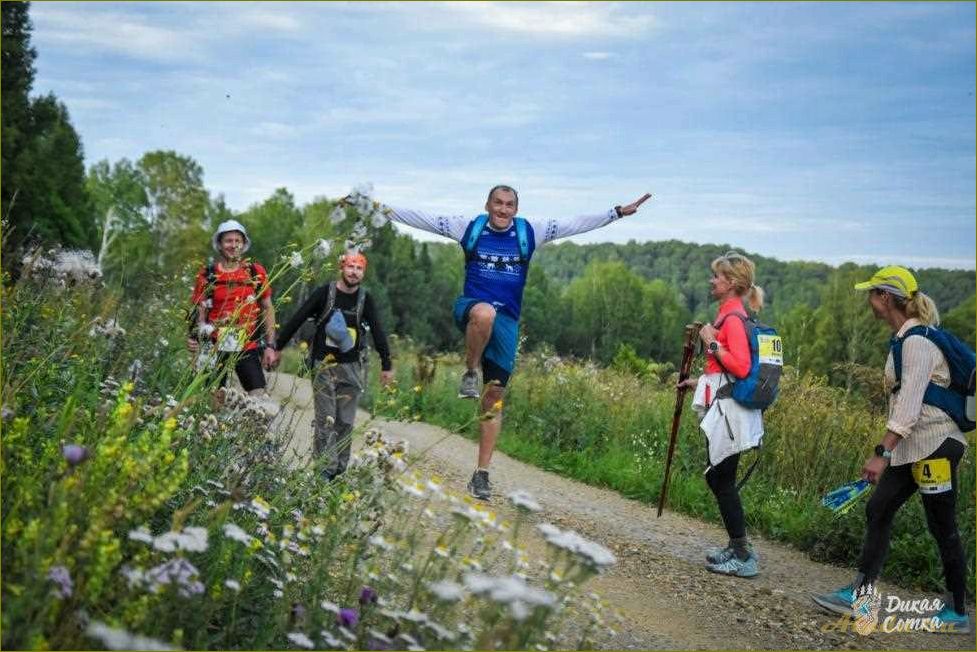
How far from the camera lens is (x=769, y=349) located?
634cm

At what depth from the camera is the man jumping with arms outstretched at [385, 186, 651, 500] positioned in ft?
24.7

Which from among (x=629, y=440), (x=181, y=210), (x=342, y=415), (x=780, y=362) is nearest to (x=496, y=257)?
(x=342, y=415)

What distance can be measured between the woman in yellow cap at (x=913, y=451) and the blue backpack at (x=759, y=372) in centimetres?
71

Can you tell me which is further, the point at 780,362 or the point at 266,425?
the point at 780,362

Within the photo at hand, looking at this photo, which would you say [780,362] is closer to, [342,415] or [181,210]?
[342,415]

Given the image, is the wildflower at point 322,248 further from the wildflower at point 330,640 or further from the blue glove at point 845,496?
the blue glove at point 845,496

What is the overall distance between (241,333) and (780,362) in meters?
3.37

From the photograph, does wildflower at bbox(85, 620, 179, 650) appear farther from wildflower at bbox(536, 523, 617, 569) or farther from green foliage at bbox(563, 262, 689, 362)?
green foliage at bbox(563, 262, 689, 362)

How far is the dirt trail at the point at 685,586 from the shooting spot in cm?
541

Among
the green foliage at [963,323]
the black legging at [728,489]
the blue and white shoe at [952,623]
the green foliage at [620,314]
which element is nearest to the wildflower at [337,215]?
the black legging at [728,489]

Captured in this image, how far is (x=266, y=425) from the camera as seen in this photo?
5148 millimetres

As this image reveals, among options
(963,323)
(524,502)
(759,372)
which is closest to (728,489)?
(759,372)

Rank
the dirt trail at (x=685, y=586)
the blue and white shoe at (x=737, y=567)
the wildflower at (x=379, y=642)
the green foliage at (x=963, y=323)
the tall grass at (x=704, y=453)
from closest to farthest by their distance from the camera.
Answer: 1. the wildflower at (x=379, y=642)
2. the dirt trail at (x=685, y=586)
3. the blue and white shoe at (x=737, y=567)
4. the tall grass at (x=704, y=453)
5. the green foliage at (x=963, y=323)

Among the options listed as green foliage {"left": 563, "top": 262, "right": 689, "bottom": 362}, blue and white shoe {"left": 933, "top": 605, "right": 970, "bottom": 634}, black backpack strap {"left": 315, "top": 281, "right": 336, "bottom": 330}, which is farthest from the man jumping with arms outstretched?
green foliage {"left": 563, "top": 262, "right": 689, "bottom": 362}
